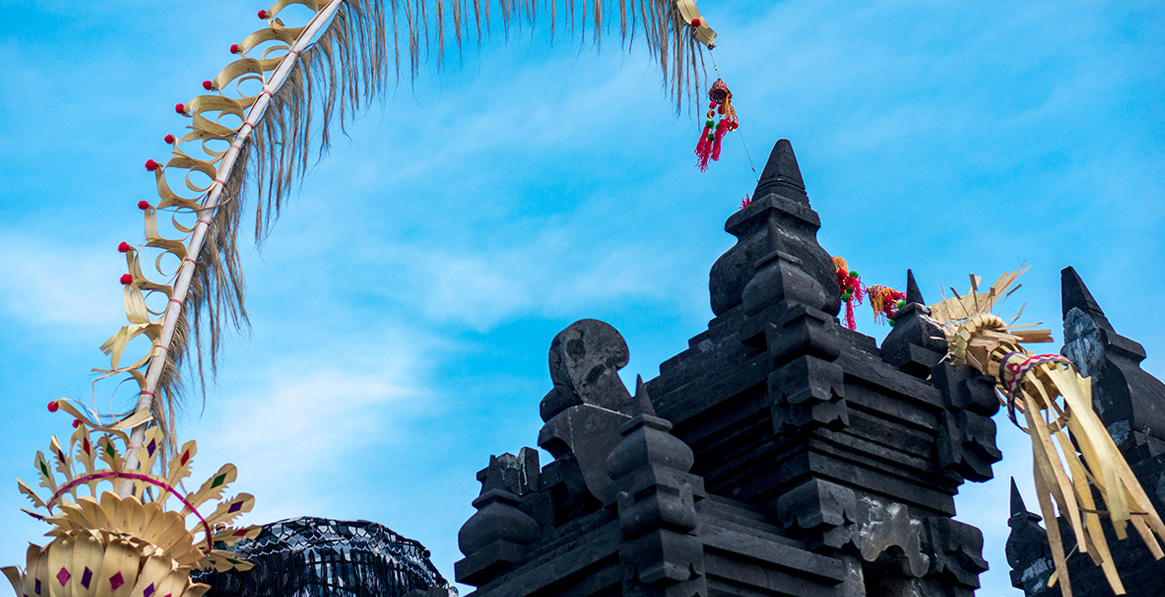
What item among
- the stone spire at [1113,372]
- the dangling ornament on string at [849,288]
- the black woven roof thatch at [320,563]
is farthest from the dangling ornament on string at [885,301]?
the black woven roof thatch at [320,563]

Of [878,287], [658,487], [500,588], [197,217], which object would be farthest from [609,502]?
[878,287]

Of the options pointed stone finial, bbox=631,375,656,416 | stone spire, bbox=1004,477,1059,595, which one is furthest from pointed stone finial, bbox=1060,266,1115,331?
pointed stone finial, bbox=631,375,656,416

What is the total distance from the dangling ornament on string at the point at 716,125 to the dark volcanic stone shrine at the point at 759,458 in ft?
2.48

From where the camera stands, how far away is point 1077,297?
15047 mm

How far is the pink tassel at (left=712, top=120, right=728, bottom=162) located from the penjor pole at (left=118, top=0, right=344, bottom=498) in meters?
3.69

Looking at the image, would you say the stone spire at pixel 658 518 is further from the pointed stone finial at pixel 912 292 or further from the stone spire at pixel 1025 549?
the stone spire at pixel 1025 549

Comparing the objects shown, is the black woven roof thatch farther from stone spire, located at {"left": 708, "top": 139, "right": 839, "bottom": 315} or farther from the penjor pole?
stone spire, located at {"left": 708, "top": 139, "right": 839, "bottom": 315}

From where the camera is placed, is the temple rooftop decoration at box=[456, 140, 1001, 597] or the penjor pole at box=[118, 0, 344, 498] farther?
the temple rooftop decoration at box=[456, 140, 1001, 597]

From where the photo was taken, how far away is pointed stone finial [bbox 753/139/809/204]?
37.6 feet

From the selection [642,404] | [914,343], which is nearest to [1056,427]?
[914,343]

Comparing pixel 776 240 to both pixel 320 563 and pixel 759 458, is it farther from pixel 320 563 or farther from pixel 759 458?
pixel 320 563

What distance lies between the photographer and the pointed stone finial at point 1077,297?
14.7 metres

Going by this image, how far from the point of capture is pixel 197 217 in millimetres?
9570

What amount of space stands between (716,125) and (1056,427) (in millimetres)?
4044
